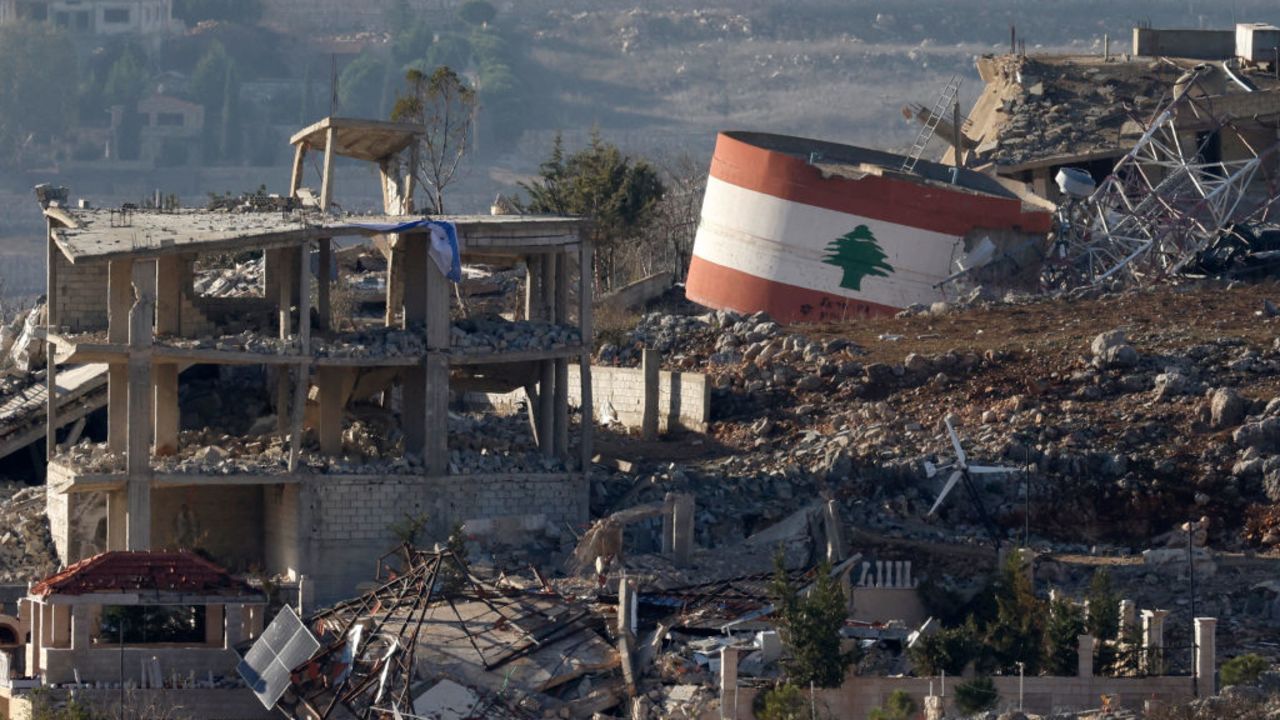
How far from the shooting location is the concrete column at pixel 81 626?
126 feet

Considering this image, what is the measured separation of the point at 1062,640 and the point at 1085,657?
518 mm

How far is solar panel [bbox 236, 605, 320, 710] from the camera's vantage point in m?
37.2

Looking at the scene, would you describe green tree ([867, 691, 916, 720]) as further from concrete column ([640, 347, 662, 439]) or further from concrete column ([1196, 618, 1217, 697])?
concrete column ([640, 347, 662, 439])

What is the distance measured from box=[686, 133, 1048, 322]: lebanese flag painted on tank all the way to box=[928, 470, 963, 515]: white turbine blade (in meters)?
14.5

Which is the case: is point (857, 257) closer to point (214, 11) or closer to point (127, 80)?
point (127, 80)

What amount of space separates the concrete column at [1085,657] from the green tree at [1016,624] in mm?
483

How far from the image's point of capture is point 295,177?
5003 cm

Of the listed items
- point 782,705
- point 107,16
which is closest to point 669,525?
point 782,705

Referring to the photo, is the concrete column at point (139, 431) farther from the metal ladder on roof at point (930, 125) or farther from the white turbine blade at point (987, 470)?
the metal ladder on roof at point (930, 125)

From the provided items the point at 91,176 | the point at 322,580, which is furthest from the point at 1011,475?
the point at 91,176

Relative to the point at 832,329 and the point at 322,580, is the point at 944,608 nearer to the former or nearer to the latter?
the point at 322,580

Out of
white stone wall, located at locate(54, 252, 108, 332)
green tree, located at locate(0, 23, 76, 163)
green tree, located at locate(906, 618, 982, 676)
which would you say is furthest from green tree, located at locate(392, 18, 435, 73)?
green tree, located at locate(906, 618, 982, 676)

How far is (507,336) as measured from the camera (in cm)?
4512

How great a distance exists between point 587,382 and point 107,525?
6363 mm
